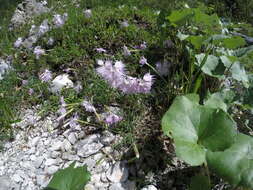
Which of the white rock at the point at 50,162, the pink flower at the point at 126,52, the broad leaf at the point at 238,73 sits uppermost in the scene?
the broad leaf at the point at 238,73

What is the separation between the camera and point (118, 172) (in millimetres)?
2359

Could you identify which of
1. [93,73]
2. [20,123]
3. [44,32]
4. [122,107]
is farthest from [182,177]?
[44,32]

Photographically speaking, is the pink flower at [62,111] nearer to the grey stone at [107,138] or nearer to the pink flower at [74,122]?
the pink flower at [74,122]

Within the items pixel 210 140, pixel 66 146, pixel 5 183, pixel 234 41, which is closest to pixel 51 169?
pixel 66 146

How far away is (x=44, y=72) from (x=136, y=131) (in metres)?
1.22

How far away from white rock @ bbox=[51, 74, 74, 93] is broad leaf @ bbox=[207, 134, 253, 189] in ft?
5.65

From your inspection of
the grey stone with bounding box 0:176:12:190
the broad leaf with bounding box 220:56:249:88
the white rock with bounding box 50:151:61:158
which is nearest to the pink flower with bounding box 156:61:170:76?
the broad leaf with bounding box 220:56:249:88

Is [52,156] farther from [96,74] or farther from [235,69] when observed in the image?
[235,69]

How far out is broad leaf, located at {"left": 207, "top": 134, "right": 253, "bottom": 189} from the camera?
1.66 meters

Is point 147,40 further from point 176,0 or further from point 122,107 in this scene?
point 176,0

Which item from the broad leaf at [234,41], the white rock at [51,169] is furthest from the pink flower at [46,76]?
the broad leaf at [234,41]

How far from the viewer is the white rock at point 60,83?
3076 mm

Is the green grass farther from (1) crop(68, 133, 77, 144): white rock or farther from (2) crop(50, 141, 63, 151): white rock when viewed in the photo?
(2) crop(50, 141, 63, 151): white rock

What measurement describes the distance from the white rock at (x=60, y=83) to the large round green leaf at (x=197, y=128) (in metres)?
1.42
